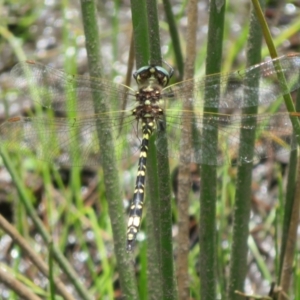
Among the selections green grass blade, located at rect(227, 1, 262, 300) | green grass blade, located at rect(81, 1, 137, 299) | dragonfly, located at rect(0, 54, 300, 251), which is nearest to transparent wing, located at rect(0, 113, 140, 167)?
dragonfly, located at rect(0, 54, 300, 251)

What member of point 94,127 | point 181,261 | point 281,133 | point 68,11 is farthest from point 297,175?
point 68,11

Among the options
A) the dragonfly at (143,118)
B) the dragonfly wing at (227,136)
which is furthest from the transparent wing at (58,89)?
the dragonfly wing at (227,136)

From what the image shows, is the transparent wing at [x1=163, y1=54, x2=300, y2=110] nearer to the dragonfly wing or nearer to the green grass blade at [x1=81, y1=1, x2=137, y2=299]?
the dragonfly wing

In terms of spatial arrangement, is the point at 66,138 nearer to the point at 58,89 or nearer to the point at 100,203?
the point at 58,89

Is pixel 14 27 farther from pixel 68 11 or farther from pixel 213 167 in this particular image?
pixel 213 167

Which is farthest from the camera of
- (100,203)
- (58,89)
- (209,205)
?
(100,203)

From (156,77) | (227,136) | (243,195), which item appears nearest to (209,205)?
(243,195)

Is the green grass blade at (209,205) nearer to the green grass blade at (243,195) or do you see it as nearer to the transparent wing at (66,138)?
the green grass blade at (243,195)
